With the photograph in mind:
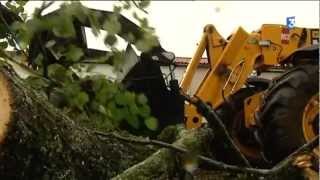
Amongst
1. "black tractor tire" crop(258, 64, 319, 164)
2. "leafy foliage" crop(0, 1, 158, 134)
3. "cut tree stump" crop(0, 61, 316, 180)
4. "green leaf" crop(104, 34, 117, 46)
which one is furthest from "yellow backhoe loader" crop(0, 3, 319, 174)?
"green leaf" crop(104, 34, 117, 46)

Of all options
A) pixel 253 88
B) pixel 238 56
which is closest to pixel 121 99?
pixel 238 56

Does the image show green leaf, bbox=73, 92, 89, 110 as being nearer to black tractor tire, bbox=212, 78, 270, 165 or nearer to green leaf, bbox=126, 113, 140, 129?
green leaf, bbox=126, 113, 140, 129

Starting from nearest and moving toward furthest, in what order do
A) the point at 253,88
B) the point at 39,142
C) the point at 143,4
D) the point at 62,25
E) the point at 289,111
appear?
the point at 62,25 → the point at 143,4 → the point at 39,142 → the point at 289,111 → the point at 253,88

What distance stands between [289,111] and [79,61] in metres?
3.39

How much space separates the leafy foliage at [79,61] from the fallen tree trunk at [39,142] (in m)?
1.73

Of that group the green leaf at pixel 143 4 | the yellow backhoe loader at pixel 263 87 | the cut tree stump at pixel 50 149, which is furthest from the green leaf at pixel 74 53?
the yellow backhoe loader at pixel 263 87

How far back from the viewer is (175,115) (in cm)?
531

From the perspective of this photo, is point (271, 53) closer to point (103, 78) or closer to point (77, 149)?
point (77, 149)

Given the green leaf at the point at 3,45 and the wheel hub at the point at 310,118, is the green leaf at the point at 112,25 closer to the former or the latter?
the green leaf at the point at 3,45

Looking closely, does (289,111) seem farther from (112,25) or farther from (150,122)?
(112,25)

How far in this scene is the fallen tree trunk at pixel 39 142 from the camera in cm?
292

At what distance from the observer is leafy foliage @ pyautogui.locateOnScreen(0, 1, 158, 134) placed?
0.88 m

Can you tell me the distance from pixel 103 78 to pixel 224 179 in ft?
11.0

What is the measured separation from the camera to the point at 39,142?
3.03m
